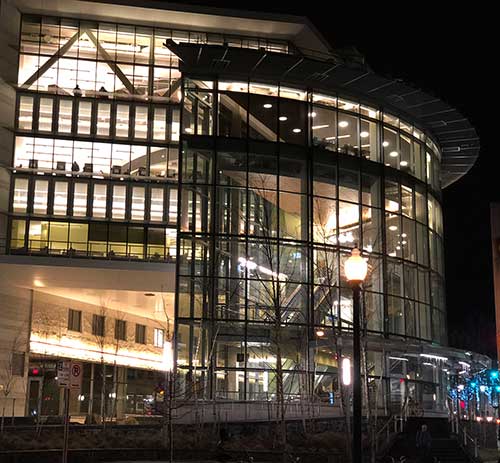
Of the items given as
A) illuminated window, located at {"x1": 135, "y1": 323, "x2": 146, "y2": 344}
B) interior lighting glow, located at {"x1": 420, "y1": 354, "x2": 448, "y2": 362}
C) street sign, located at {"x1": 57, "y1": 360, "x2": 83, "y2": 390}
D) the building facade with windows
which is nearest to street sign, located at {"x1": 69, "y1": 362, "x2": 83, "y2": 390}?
street sign, located at {"x1": 57, "y1": 360, "x2": 83, "y2": 390}

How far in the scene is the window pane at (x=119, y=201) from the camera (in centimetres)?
5069

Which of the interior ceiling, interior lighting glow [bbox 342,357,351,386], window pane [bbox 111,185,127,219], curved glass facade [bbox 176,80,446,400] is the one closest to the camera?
interior lighting glow [bbox 342,357,351,386]

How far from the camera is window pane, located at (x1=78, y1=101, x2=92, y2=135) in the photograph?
2018 inches

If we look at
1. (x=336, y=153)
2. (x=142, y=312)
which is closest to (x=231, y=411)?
(x=336, y=153)

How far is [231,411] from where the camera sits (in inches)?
1510

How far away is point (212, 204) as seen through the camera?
42.1m

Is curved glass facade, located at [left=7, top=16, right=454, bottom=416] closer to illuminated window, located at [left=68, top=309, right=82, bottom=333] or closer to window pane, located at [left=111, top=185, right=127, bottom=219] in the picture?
window pane, located at [left=111, top=185, right=127, bottom=219]

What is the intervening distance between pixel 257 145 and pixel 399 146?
32.9 feet

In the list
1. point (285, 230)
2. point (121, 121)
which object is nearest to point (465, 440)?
point (285, 230)

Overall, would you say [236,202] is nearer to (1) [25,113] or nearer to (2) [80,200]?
(2) [80,200]

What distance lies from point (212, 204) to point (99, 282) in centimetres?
945

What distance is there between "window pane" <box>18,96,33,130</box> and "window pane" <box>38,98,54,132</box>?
0.59 metres

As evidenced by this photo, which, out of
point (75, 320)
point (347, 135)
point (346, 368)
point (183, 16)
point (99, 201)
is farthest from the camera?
point (75, 320)

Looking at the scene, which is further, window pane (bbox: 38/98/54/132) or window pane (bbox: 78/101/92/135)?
window pane (bbox: 78/101/92/135)
